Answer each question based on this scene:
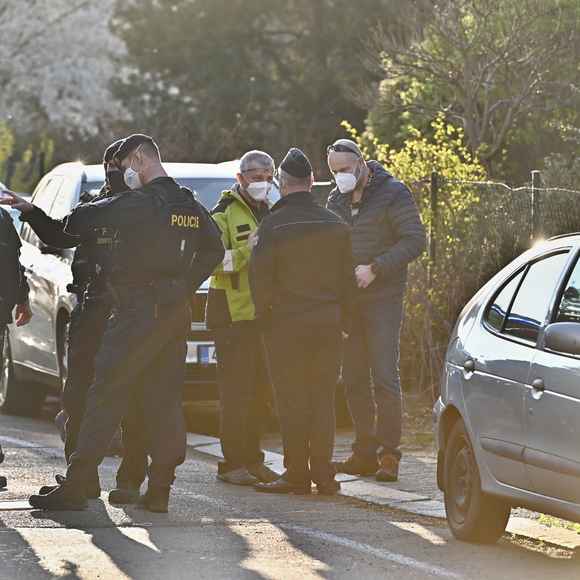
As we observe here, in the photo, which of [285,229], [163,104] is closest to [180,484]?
[285,229]

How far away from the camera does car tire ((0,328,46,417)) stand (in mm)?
14852

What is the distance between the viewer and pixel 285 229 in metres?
9.72

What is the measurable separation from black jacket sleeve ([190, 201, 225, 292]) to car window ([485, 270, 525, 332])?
1.43 m

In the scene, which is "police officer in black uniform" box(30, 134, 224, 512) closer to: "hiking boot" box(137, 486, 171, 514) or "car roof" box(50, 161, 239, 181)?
"hiking boot" box(137, 486, 171, 514)

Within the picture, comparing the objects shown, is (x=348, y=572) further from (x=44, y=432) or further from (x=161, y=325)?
(x=44, y=432)

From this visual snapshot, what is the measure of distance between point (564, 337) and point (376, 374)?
3.43 meters

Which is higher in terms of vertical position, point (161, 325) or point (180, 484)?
point (161, 325)

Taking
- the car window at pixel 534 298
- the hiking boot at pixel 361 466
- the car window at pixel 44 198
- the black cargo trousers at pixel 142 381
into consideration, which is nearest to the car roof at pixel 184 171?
the car window at pixel 44 198

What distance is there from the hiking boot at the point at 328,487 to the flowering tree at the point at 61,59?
43.9 meters

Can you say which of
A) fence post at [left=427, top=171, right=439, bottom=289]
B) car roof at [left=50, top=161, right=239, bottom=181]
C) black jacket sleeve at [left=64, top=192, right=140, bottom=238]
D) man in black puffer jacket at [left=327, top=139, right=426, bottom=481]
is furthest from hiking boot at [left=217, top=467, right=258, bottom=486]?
fence post at [left=427, top=171, right=439, bottom=289]

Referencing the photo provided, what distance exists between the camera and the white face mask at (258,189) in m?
10.4

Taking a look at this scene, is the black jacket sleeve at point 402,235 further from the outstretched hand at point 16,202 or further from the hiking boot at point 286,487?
the outstretched hand at point 16,202

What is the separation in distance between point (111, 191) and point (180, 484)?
197cm

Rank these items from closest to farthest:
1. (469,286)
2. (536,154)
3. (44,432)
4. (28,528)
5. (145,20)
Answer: (28,528)
(44,432)
(469,286)
(536,154)
(145,20)
